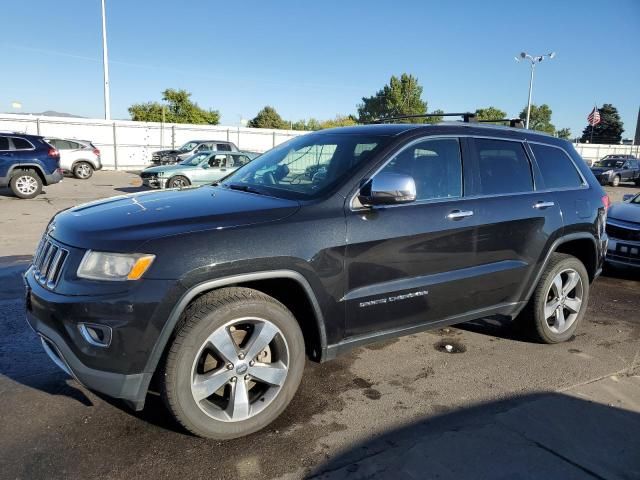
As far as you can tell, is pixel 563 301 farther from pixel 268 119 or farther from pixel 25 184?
pixel 268 119

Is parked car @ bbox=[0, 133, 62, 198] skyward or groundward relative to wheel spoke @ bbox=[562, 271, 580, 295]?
skyward

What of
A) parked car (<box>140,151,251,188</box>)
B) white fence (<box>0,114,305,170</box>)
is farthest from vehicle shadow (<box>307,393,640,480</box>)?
white fence (<box>0,114,305,170</box>)

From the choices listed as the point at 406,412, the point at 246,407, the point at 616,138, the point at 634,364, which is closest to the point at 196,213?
the point at 246,407

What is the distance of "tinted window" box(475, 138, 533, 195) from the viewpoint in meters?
3.85

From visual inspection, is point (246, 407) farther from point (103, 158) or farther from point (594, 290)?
point (103, 158)

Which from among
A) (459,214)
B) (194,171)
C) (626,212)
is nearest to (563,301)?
(459,214)

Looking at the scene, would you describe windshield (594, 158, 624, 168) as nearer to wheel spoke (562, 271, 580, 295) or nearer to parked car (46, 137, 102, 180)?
parked car (46, 137, 102, 180)

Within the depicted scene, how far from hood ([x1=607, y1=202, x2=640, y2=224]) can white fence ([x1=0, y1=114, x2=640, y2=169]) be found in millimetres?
27163

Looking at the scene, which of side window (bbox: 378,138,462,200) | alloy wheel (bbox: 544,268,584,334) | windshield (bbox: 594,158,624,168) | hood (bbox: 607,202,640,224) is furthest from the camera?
windshield (bbox: 594,158,624,168)

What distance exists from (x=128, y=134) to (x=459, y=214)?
29245mm

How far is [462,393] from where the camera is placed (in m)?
3.51

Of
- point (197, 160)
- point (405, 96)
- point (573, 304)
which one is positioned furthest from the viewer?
point (405, 96)

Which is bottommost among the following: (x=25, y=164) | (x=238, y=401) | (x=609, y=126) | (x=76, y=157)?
(x=238, y=401)

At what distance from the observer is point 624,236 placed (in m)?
6.97
